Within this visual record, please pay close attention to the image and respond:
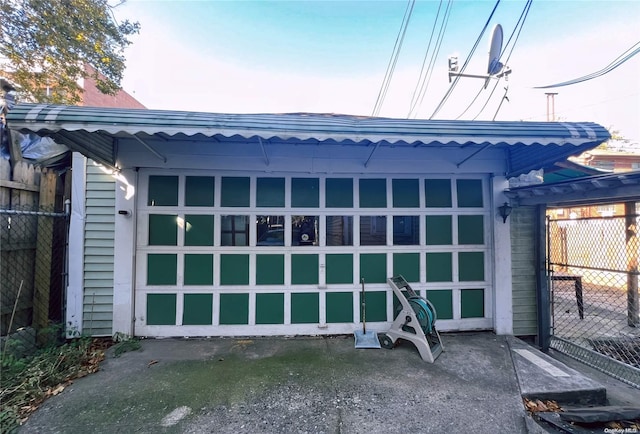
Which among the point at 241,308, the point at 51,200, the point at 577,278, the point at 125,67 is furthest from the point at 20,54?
the point at 577,278

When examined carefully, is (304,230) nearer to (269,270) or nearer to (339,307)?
(269,270)

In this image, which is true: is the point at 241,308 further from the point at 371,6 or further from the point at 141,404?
the point at 371,6

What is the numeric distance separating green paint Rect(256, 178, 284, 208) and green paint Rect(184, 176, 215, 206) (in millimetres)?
641

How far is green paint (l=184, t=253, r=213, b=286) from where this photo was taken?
3.58 m

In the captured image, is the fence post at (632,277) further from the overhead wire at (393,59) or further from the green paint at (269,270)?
the overhead wire at (393,59)

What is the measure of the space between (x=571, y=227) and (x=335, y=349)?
4432 millimetres

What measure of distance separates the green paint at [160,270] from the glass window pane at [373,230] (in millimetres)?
2635

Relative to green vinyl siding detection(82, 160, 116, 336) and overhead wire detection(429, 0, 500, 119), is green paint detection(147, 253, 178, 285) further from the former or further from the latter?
overhead wire detection(429, 0, 500, 119)

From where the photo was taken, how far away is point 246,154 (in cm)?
354

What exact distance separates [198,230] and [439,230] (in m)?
3.41

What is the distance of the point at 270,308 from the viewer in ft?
11.9

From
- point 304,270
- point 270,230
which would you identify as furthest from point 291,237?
point 304,270

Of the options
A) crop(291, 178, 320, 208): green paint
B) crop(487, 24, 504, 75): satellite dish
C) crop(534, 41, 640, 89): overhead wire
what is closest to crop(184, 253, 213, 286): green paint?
crop(291, 178, 320, 208): green paint

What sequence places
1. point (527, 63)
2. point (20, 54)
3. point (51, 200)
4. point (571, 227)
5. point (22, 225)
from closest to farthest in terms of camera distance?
1. point (22, 225)
2. point (51, 200)
3. point (571, 227)
4. point (20, 54)
5. point (527, 63)
